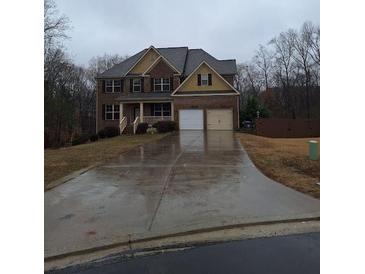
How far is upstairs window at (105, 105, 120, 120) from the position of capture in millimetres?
36406

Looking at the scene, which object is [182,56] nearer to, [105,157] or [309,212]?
[105,157]

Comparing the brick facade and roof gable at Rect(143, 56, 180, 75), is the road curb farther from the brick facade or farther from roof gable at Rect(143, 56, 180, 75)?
roof gable at Rect(143, 56, 180, 75)

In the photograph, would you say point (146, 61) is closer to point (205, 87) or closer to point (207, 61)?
point (207, 61)

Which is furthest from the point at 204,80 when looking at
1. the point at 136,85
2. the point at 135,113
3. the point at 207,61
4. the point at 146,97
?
the point at 135,113

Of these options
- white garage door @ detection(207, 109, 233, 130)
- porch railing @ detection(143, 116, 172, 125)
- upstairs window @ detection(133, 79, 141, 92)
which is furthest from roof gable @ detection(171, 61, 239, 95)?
upstairs window @ detection(133, 79, 141, 92)

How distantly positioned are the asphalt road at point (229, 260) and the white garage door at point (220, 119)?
1078 inches

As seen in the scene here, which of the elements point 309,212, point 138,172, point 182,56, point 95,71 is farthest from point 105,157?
point 95,71

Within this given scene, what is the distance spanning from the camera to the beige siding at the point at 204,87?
106 feet

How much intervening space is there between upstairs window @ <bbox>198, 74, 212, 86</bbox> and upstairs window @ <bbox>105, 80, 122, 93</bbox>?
849 centimetres

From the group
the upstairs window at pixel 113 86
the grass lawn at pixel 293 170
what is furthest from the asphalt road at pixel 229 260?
the upstairs window at pixel 113 86

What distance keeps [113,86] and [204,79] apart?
9.56 m

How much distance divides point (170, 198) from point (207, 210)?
109cm

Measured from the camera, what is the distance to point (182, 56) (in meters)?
38.9

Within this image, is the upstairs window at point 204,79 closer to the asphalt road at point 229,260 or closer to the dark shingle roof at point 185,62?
the dark shingle roof at point 185,62
